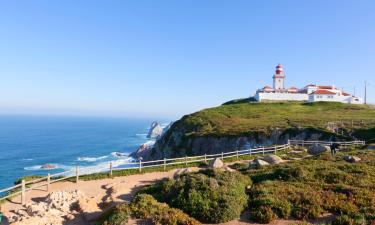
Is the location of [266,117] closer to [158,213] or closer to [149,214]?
[158,213]

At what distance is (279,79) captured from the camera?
12019 cm

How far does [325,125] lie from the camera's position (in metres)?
56.7

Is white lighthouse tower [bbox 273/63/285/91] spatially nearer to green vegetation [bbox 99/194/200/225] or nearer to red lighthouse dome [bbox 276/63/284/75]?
red lighthouse dome [bbox 276/63/284/75]

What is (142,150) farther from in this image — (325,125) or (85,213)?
(85,213)

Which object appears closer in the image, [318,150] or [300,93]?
[318,150]

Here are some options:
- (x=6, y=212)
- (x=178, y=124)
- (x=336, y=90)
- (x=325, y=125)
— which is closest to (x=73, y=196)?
(x=6, y=212)

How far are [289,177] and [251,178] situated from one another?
7.14 feet

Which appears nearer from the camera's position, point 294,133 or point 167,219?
point 167,219

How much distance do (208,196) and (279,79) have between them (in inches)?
4444

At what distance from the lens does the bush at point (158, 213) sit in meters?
11.5

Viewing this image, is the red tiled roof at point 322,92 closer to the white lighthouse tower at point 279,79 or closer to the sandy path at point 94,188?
the white lighthouse tower at point 279,79

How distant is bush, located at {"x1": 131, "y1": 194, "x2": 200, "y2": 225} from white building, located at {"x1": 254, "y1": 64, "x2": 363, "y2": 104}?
106 metres

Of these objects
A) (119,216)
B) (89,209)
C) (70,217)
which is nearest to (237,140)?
(89,209)

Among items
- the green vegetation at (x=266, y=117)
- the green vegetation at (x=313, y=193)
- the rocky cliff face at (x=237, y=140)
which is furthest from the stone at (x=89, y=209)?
the green vegetation at (x=266, y=117)
